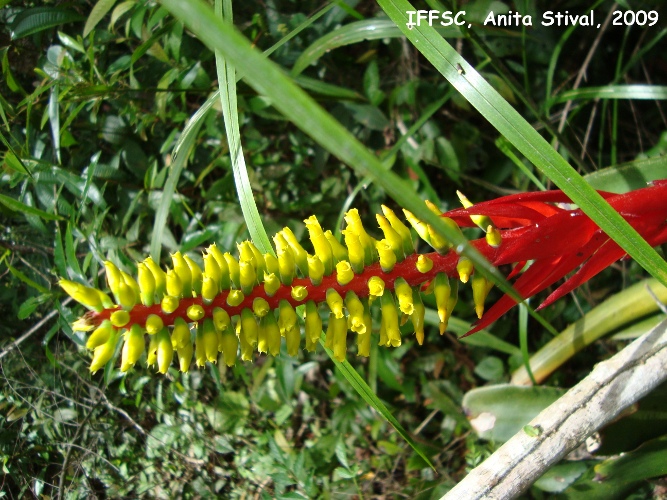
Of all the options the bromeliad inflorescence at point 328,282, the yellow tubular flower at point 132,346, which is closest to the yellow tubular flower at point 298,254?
the bromeliad inflorescence at point 328,282

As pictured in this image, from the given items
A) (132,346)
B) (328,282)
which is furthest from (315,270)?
(132,346)

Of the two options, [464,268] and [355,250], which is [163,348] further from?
[464,268]

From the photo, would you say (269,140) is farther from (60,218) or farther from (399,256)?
(399,256)

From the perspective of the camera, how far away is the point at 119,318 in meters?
0.68

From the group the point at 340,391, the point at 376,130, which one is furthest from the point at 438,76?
the point at 340,391

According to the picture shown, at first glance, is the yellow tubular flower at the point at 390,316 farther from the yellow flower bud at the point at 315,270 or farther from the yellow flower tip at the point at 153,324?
the yellow flower tip at the point at 153,324

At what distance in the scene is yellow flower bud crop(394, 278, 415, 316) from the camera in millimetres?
789

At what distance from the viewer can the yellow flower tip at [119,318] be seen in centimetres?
68

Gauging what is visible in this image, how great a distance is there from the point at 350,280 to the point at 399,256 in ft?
0.27

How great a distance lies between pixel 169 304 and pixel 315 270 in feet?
0.62

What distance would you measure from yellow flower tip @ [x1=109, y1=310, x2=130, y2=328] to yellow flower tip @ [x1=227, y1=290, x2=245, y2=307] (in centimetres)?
12

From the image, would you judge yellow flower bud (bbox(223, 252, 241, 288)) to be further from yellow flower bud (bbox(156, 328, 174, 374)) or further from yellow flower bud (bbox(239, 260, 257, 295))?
yellow flower bud (bbox(156, 328, 174, 374))

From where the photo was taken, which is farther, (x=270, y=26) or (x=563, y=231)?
(x=270, y=26)

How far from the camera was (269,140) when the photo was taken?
1.63 metres
